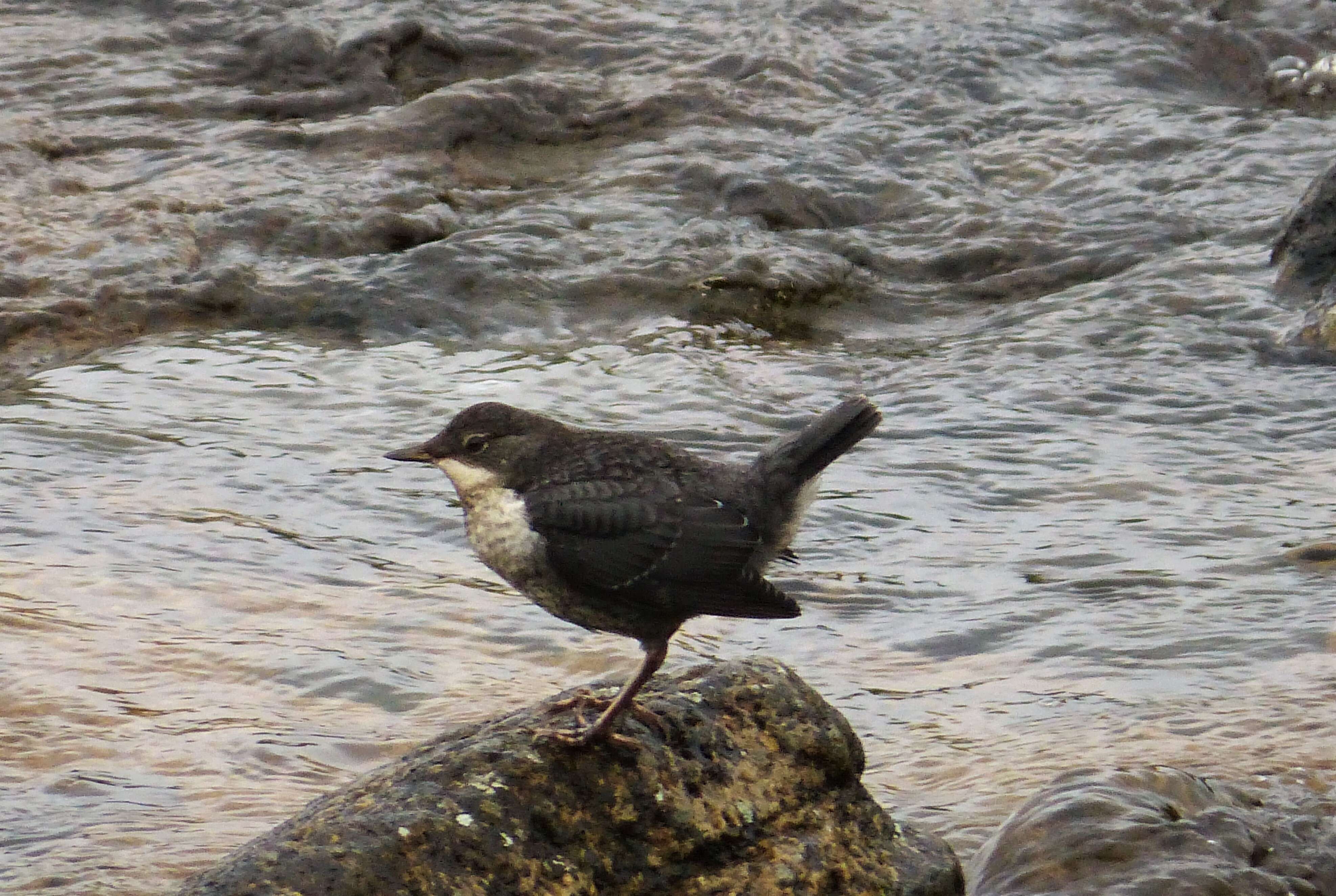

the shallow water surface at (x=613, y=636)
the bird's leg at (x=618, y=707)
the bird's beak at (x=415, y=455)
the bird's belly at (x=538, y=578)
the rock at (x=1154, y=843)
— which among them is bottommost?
the shallow water surface at (x=613, y=636)

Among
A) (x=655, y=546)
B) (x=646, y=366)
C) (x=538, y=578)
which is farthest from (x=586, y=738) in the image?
(x=646, y=366)

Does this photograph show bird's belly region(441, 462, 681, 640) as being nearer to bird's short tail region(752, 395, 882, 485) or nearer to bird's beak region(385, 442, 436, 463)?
bird's beak region(385, 442, 436, 463)

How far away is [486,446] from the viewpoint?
405cm

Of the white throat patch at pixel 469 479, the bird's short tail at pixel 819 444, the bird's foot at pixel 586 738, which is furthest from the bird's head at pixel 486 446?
the bird's foot at pixel 586 738

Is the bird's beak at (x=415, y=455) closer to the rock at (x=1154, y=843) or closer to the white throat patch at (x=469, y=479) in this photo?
the white throat patch at (x=469, y=479)

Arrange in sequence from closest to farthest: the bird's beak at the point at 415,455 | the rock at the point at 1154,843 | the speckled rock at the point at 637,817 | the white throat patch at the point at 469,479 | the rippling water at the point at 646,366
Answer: the speckled rock at the point at 637,817, the rock at the point at 1154,843, the white throat patch at the point at 469,479, the bird's beak at the point at 415,455, the rippling water at the point at 646,366

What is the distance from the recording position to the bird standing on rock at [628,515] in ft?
12.2

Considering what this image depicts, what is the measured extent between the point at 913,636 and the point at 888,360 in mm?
2746

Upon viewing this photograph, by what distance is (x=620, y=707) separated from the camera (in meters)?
3.55

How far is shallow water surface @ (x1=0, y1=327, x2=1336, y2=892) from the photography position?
4488 millimetres

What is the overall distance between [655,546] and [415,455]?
682mm

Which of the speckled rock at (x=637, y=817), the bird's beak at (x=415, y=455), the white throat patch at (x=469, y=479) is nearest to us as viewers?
the speckled rock at (x=637, y=817)

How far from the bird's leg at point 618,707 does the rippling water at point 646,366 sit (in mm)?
1001

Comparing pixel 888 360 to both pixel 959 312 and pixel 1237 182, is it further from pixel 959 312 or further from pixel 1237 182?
pixel 1237 182
